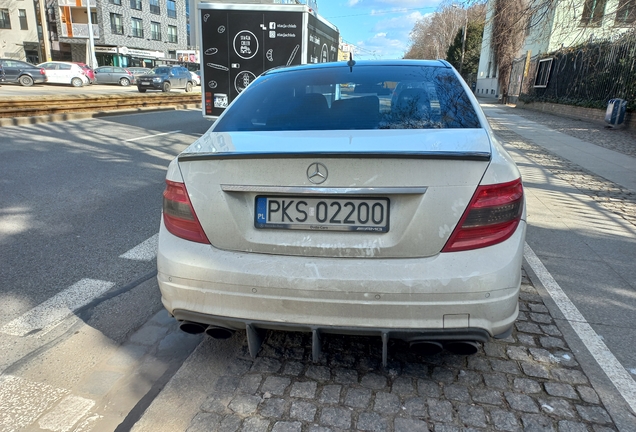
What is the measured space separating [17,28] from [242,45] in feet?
162

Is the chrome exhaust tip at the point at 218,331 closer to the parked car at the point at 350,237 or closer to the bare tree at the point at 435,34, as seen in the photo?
the parked car at the point at 350,237

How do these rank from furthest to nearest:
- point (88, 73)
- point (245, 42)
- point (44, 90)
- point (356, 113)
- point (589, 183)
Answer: point (88, 73)
point (44, 90)
point (245, 42)
point (589, 183)
point (356, 113)

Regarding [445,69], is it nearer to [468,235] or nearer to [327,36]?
[468,235]

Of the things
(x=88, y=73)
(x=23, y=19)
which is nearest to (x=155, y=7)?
(x=23, y=19)

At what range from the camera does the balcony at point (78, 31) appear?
1982 inches

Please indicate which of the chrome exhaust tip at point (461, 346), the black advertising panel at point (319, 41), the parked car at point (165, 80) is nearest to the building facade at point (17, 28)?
the parked car at point (165, 80)

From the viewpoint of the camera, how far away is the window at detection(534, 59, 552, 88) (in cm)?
2500

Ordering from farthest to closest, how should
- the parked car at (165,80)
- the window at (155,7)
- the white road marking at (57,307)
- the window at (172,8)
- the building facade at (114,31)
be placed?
the window at (172,8) < the window at (155,7) < the building facade at (114,31) < the parked car at (165,80) < the white road marking at (57,307)

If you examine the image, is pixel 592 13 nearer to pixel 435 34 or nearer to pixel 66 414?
pixel 66 414

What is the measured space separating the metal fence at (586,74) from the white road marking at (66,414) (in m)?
13.0

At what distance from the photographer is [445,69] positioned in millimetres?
3332

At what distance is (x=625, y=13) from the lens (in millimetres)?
10281

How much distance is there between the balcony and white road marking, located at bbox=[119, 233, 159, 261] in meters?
55.2

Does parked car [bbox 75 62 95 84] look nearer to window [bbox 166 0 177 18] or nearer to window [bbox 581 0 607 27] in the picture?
window [bbox 166 0 177 18]
